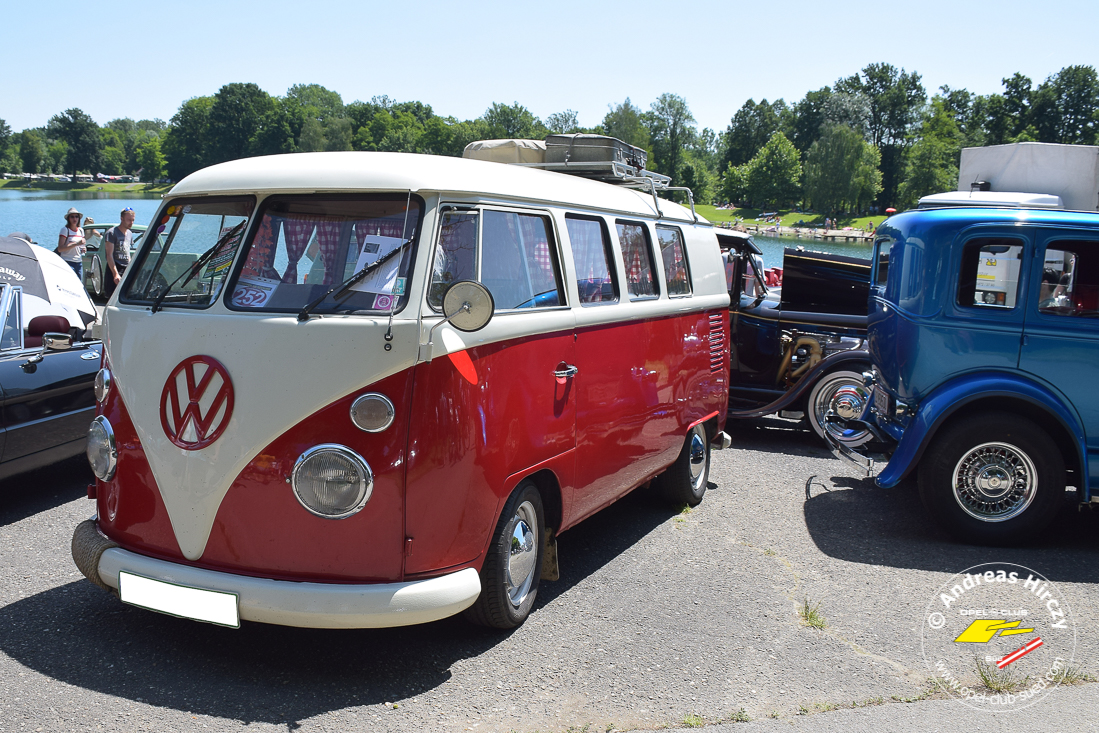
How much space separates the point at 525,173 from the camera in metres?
4.39

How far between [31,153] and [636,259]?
159885mm

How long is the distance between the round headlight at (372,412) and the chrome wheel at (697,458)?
11.0ft

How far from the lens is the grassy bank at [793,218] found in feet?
319

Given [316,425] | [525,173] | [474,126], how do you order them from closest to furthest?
[316,425]
[525,173]
[474,126]

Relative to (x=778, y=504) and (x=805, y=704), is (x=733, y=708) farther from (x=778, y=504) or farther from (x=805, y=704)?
(x=778, y=504)

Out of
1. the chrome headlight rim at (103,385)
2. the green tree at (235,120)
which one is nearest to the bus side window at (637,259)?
the chrome headlight rim at (103,385)

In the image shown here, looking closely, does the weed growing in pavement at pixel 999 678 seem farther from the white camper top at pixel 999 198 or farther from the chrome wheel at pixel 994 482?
the white camper top at pixel 999 198

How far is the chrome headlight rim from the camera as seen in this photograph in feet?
12.8

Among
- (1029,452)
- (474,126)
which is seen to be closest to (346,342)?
(1029,452)

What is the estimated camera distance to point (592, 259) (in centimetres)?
486

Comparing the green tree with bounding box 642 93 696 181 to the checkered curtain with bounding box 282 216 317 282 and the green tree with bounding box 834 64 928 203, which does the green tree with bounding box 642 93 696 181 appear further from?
the checkered curtain with bounding box 282 216 317 282

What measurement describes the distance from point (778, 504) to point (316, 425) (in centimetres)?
442

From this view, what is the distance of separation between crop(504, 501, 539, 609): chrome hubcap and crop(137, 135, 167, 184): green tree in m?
119

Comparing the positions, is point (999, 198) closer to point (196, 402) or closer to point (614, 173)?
point (614, 173)
